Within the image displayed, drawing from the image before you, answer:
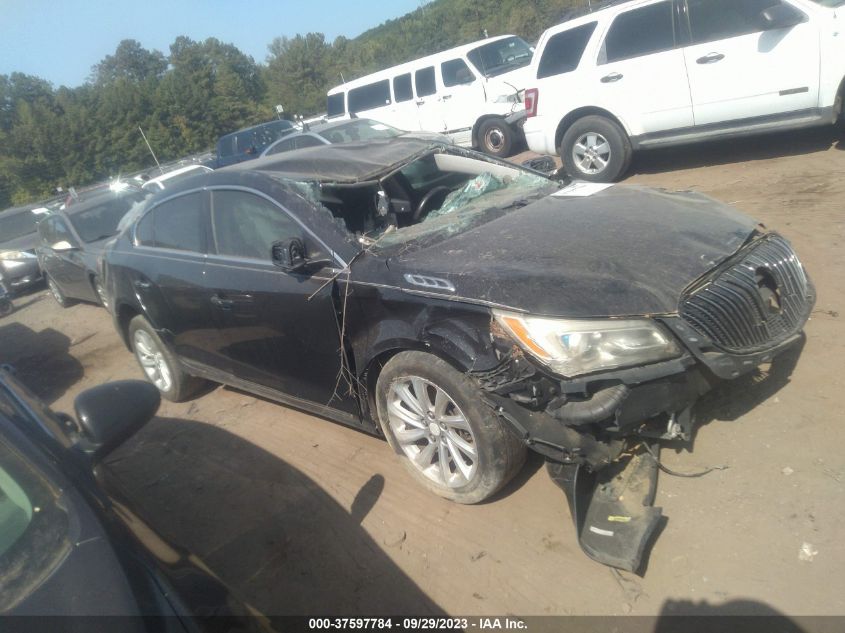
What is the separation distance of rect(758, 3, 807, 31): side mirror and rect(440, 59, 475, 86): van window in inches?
254

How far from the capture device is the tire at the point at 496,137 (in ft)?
36.8

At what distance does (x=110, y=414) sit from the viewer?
1.98 metres

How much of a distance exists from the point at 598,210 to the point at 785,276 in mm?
967

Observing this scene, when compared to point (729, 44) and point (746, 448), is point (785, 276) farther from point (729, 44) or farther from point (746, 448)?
point (729, 44)

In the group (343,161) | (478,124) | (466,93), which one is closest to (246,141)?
(466,93)

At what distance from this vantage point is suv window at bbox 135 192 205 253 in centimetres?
396

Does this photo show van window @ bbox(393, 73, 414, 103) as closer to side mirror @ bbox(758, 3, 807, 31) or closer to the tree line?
side mirror @ bbox(758, 3, 807, 31)

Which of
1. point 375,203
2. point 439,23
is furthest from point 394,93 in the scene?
point 439,23

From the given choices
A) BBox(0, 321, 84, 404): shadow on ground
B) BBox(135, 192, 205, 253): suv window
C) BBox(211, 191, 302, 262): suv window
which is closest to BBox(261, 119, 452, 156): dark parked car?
BBox(0, 321, 84, 404): shadow on ground

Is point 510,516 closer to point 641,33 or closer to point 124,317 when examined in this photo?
point 124,317

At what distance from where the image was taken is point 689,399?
8.01 feet

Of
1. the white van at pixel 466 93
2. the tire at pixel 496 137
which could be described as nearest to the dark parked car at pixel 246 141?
the white van at pixel 466 93

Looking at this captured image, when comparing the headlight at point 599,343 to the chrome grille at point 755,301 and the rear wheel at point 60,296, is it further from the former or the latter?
the rear wheel at point 60,296

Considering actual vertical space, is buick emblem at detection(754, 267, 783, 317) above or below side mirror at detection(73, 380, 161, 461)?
below
